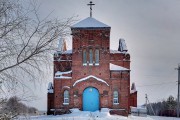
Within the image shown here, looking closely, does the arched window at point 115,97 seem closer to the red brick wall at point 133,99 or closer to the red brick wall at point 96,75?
the red brick wall at point 96,75

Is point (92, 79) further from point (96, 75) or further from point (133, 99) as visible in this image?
point (133, 99)

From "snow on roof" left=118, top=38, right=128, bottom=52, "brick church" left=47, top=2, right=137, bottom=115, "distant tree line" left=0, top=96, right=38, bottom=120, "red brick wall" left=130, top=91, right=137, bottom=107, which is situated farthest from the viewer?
"red brick wall" left=130, top=91, right=137, bottom=107

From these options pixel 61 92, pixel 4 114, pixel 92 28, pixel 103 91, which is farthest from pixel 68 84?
pixel 4 114

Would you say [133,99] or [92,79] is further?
[133,99]

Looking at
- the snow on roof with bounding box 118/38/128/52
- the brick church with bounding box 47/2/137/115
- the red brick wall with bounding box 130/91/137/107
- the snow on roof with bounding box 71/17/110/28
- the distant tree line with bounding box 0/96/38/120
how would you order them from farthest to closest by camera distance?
the red brick wall with bounding box 130/91/137/107
the snow on roof with bounding box 118/38/128/52
the snow on roof with bounding box 71/17/110/28
the brick church with bounding box 47/2/137/115
the distant tree line with bounding box 0/96/38/120

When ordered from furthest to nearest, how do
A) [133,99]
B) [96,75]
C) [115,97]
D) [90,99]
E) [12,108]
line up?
[133,99], [96,75], [115,97], [90,99], [12,108]

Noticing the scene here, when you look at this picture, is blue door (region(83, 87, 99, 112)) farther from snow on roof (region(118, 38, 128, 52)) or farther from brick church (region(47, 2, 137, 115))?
snow on roof (region(118, 38, 128, 52))

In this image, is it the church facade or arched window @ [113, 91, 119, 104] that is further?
arched window @ [113, 91, 119, 104]

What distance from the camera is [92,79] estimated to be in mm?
36656

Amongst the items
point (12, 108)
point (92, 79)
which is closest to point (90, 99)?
point (92, 79)

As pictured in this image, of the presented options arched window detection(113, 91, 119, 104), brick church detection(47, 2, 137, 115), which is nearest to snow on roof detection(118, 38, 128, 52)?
brick church detection(47, 2, 137, 115)

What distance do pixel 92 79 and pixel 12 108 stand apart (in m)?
26.4

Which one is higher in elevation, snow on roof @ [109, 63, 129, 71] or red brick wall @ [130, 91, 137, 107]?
snow on roof @ [109, 63, 129, 71]

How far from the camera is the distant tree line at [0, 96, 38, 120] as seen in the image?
401 inches
